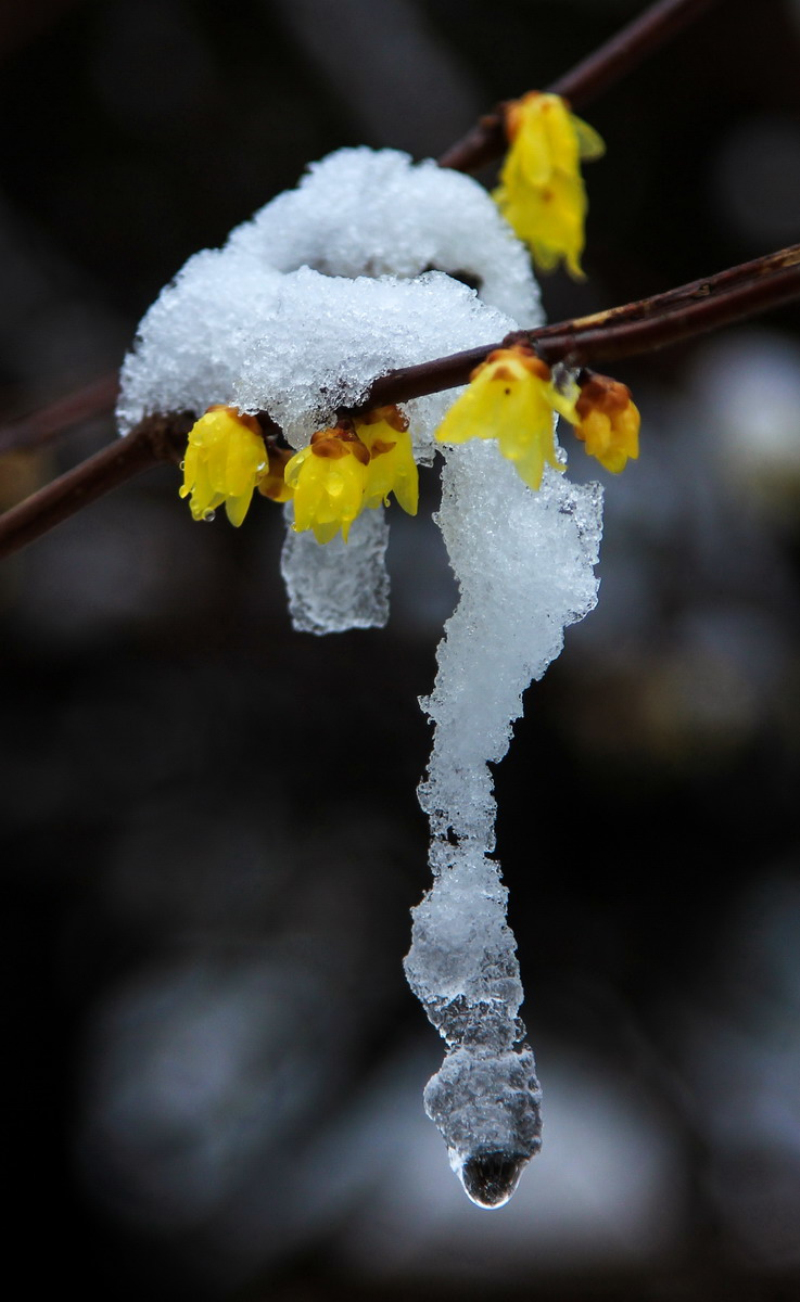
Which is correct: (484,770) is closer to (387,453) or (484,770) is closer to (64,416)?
(387,453)

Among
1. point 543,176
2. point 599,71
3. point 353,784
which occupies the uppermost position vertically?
point 353,784

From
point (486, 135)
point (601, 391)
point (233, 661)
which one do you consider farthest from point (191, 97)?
point (601, 391)

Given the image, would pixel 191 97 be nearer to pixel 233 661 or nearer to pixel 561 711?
pixel 233 661

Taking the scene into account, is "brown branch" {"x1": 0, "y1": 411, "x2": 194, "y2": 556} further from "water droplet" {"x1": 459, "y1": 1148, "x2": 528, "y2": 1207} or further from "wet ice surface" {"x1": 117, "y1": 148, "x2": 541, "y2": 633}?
"water droplet" {"x1": 459, "y1": 1148, "x2": 528, "y2": 1207}

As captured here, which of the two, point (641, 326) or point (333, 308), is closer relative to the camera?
point (641, 326)

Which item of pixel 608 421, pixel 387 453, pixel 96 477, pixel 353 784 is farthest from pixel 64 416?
pixel 353 784

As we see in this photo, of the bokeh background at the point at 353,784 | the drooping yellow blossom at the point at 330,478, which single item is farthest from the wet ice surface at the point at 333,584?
the bokeh background at the point at 353,784

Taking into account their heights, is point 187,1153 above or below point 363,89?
below
